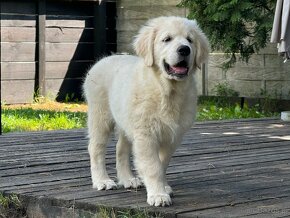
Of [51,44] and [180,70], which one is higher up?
[180,70]

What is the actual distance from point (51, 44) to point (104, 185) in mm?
8042

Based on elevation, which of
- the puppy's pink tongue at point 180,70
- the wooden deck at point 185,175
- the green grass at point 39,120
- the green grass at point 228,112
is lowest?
the green grass at point 228,112

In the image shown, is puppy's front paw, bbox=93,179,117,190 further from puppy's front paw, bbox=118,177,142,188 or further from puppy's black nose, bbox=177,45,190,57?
puppy's black nose, bbox=177,45,190,57

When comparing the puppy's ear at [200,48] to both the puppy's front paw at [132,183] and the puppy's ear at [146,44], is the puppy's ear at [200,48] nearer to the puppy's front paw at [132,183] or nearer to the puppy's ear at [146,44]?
the puppy's ear at [146,44]

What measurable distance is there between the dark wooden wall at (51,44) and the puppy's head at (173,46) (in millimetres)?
7766

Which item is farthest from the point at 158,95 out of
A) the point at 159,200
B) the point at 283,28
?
the point at 283,28

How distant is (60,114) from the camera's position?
1097cm

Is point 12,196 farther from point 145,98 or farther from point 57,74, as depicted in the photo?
point 57,74

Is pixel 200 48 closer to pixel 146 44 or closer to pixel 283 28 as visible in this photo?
pixel 146 44

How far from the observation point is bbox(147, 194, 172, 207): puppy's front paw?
481 centimetres

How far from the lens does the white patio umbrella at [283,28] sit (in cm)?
788

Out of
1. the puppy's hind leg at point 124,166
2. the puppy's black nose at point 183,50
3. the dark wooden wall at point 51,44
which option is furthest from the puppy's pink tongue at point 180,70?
the dark wooden wall at point 51,44

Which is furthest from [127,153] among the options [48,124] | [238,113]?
[238,113]

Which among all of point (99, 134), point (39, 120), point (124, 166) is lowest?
point (39, 120)
